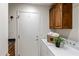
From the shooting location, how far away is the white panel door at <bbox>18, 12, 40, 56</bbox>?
2814 mm

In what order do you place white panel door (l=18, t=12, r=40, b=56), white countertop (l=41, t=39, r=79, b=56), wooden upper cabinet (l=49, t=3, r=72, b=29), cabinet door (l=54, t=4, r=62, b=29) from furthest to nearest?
white panel door (l=18, t=12, r=40, b=56) → cabinet door (l=54, t=4, r=62, b=29) → wooden upper cabinet (l=49, t=3, r=72, b=29) → white countertop (l=41, t=39, r=79, b=56)

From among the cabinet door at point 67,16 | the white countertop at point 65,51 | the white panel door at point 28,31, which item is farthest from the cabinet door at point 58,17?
the white countertop at point 65,51

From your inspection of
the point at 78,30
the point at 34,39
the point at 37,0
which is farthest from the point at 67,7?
the point at 37,0

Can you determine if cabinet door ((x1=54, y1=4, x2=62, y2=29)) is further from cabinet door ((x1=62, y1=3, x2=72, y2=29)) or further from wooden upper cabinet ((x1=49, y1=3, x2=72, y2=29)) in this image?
cabinet door ((x1=62, y1=3, x2=72, y2=29))

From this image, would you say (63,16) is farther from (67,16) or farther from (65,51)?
(65,51)

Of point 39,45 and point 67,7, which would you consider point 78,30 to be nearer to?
point 67,7

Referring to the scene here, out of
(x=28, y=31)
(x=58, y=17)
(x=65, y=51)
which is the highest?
(x=58, y=17)

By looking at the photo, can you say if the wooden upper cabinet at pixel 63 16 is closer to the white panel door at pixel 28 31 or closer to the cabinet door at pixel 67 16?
the cabinet door at pixel 67 16

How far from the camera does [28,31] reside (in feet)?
9.68

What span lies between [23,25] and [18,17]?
0.75 ft

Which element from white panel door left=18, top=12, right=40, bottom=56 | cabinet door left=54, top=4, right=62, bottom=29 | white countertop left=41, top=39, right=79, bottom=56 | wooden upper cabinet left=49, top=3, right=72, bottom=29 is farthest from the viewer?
white panel door left=18, top=12, right=40, bottom=56

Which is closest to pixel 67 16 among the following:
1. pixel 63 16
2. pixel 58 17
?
pixel 63 16

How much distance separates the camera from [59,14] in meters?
2.63

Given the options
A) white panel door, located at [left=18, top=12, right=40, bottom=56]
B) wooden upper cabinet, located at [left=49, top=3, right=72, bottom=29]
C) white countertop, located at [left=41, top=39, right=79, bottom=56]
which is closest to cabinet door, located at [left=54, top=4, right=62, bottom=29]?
wooden upper cabinet, located at [left=49, top=3, right=72, bottom=29]
